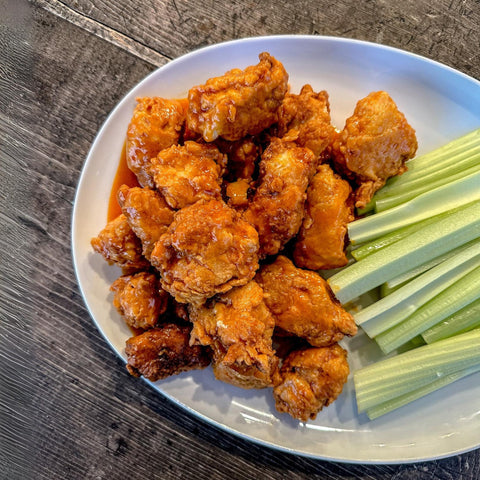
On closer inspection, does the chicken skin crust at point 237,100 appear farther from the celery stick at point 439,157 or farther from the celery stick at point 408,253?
the celery stick at point 408,253

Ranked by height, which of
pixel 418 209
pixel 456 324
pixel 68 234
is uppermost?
pixel 418 209

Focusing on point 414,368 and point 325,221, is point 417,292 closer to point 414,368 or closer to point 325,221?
point 414,368

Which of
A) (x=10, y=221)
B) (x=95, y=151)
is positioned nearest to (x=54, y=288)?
(x=10, y=221)

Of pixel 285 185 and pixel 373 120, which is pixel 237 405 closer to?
pixel 285 185

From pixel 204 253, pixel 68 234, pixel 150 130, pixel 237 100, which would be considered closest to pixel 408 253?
pixel 204 253

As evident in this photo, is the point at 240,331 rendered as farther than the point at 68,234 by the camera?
No
